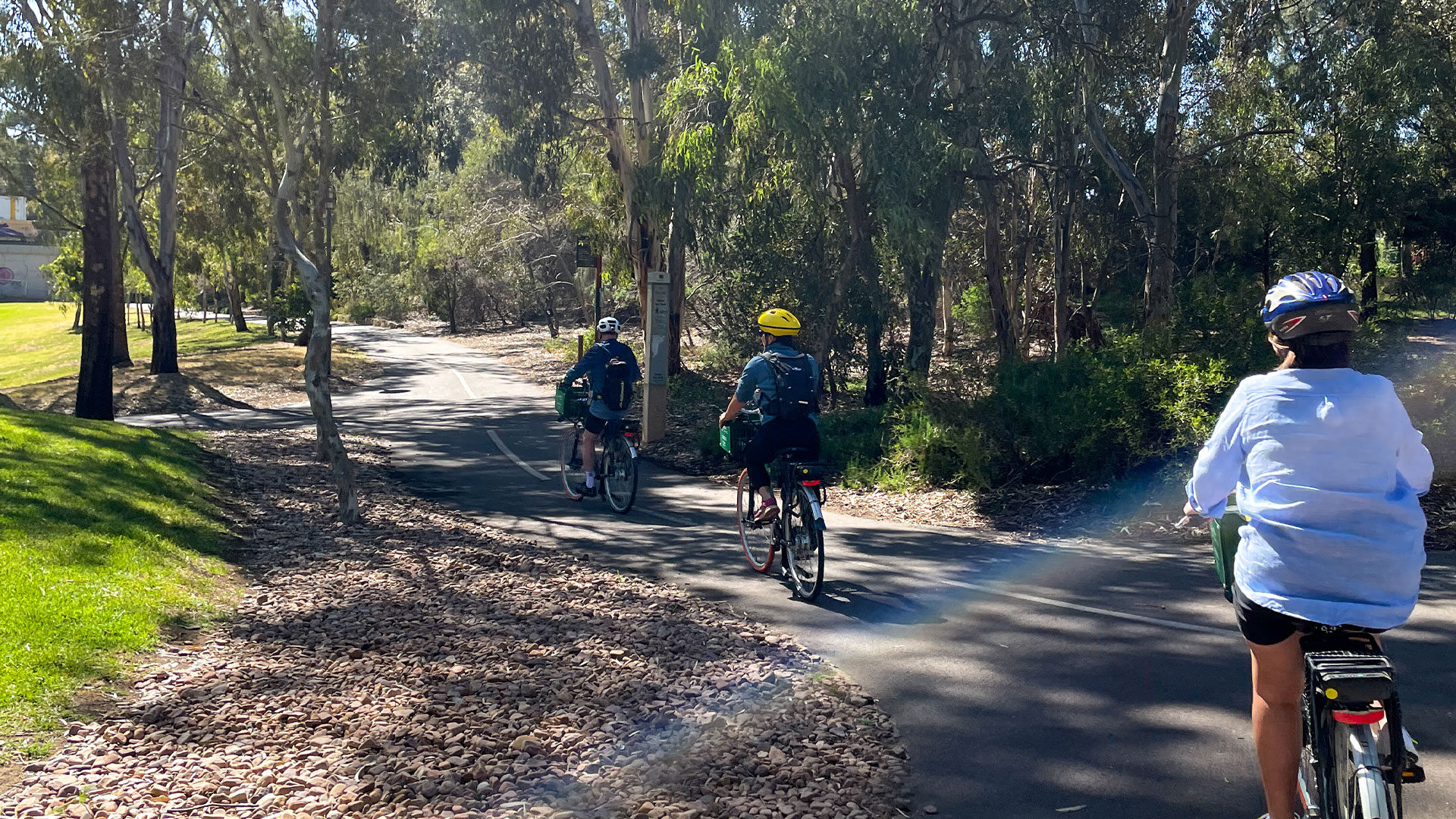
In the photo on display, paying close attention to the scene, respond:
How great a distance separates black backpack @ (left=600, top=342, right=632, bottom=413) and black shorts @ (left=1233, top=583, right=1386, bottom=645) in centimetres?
886

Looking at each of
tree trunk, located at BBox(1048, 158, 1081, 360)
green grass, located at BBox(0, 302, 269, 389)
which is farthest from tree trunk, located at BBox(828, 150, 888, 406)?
green grass, located at BBox(0, 302, 269, 389)

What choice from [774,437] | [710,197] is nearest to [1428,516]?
[774,437]

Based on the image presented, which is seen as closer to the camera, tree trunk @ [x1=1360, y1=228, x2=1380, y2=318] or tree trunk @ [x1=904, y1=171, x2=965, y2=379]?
tree trunk @ [x1=904, y1=171, x2=965, y2=379]

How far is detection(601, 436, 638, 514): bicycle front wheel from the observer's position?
11.9m

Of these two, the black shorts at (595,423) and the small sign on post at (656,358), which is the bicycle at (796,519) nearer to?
the black shorts at (595,423)

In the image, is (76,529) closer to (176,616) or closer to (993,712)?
(176,616)

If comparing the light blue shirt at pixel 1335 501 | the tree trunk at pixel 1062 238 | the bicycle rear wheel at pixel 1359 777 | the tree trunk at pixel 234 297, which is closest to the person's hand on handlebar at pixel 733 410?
the light blue shirt at pixel 1335 501

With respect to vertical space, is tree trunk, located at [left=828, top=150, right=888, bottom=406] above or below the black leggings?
above

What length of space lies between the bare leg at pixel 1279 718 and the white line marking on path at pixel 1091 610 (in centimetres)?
341

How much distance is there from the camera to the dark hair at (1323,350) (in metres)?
3.26

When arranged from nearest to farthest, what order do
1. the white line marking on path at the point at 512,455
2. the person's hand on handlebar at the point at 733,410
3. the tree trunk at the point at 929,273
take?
the person's hand on handlebar at the point at 733,410
the white line marking on path at the point at 512,455
the tree trunk at the point at 929,273

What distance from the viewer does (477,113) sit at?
27.4m

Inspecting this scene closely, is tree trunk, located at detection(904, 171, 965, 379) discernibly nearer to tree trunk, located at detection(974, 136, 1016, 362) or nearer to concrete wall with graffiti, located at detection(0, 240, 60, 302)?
tree trunk, located at detection(974, 136, 1016, 362)

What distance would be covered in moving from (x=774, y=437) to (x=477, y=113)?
21.5m
